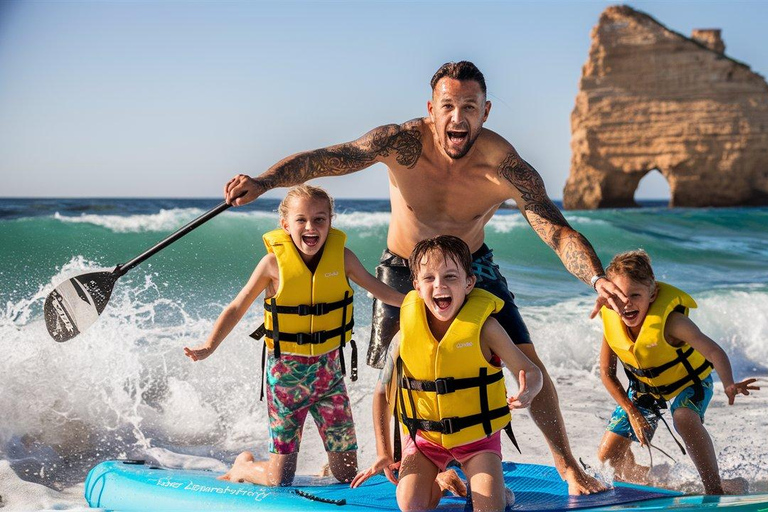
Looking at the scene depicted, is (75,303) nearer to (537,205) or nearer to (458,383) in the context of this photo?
(458,383)

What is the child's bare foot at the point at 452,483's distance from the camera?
151 inches

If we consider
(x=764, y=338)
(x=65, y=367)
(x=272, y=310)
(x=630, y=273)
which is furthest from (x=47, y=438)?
(x=764, y=338)

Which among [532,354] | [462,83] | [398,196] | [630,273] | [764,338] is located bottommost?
[764,338]

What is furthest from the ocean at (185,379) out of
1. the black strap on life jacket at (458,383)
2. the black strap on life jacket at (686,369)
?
the black strap on life jacket at (458,383)

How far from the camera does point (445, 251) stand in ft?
11.1

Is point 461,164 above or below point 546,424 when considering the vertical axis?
above

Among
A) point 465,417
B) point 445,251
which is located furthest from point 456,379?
point 445,251

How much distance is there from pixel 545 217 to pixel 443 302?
935mm

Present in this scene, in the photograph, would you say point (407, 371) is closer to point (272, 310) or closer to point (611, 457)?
point (272, 310)

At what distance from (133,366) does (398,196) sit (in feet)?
10.7

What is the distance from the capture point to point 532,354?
402 cm

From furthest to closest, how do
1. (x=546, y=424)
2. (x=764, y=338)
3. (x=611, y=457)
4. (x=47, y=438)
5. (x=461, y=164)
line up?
(x=764, y=338) < (x=47, y=438) < (x=611, y=457) < (x=461, y=164) < (x=546, y=424)

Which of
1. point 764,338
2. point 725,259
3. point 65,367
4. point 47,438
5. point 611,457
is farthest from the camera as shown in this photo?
point 725,259

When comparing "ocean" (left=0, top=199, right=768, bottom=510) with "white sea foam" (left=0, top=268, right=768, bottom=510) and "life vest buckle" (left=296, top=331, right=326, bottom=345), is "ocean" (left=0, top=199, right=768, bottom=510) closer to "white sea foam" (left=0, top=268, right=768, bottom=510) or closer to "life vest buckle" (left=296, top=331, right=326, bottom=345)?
"white sea foam" (left=0, top=268, right=768, bottom=510)
